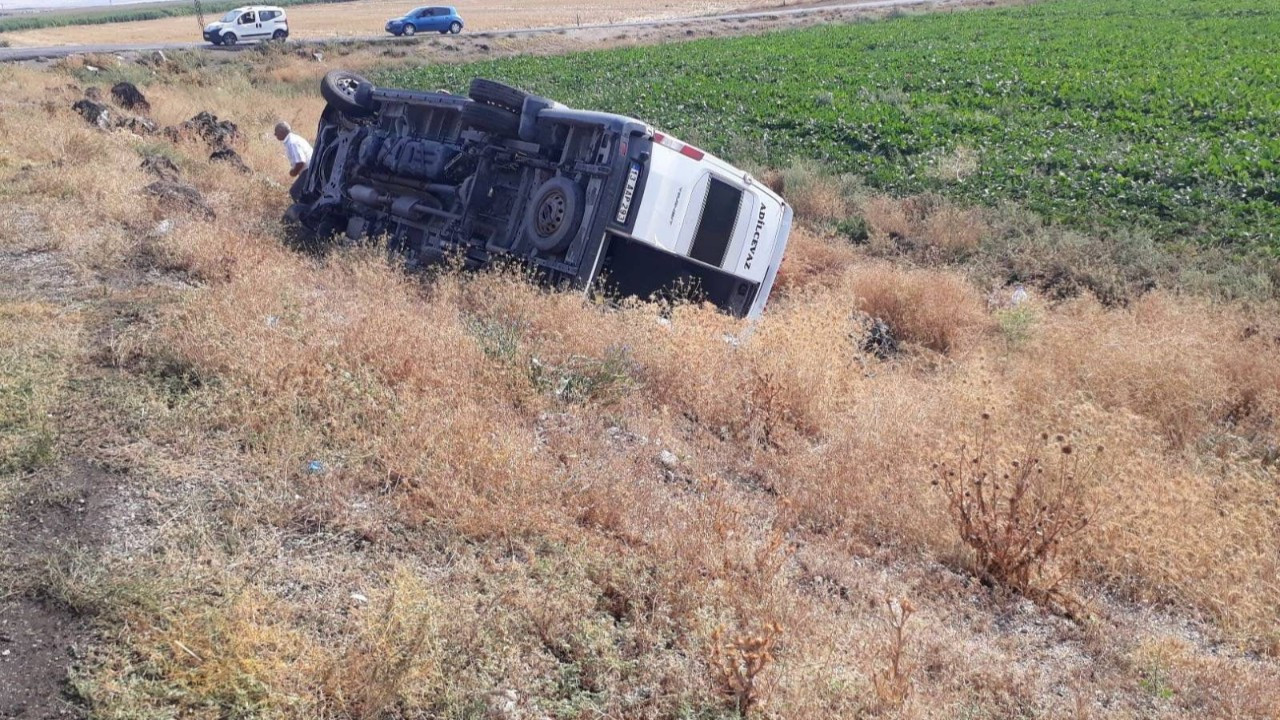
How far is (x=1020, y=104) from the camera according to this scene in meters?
19.1

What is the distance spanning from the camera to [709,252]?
9.22m

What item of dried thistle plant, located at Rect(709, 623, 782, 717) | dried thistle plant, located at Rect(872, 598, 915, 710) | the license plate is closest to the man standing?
the license plate

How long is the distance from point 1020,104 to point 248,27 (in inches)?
1251

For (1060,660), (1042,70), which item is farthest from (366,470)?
(1042,70)

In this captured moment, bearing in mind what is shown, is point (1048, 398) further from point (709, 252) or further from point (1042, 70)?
point (1042, 70)

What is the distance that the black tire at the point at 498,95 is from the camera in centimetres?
975

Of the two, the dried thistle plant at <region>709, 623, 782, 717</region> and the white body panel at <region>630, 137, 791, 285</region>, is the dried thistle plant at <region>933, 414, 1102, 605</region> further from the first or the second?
the white body panel at <region>630, 137, 791, 285</region>

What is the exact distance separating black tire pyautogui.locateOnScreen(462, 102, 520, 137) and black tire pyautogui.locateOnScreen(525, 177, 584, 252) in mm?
804

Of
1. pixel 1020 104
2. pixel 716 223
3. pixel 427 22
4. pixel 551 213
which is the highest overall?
pixel 1020 104

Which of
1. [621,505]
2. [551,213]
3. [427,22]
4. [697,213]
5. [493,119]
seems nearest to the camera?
[621,505]

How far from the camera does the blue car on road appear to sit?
142ft

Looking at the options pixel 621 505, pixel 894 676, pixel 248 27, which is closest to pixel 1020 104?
pixel 621 505

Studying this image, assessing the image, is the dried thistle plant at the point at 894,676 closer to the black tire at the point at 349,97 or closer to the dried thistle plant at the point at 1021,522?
the dried thistle plant at the point at 1021,522

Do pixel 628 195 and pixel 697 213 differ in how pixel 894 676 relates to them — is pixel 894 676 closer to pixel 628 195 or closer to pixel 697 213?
pixel 628 195
